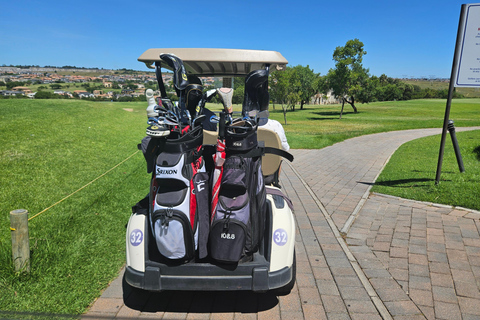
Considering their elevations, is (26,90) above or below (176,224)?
above

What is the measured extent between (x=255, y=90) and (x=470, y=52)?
462cm

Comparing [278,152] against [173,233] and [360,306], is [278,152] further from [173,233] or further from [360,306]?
[360,306]

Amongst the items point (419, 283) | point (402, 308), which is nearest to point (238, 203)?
point (402, 308)

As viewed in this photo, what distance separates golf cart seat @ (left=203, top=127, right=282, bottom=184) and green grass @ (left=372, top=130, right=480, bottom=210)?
122 inches

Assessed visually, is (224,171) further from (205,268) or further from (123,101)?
(123,101)

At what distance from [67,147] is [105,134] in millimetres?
2320

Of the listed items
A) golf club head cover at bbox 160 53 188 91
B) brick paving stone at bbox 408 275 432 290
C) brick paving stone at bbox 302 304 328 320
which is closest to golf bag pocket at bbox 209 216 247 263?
brick paving stone at bbox 302 304 328 320

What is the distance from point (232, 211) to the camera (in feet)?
8.00

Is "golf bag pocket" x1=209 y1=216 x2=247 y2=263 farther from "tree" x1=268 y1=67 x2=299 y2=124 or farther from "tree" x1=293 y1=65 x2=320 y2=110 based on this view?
"tree" x1=293 y1=65 x2=320 y2=110

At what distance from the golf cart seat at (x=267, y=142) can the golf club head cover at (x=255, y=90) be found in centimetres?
35

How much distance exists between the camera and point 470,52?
562 centimetres

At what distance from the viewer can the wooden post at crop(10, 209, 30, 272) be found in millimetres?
2795

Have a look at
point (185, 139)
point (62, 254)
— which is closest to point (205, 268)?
A: point (185, 139)

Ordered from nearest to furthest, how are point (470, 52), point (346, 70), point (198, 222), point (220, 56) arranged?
point (198, 222)
point (220, 56)
point (470, 52)
point (346, 70)
